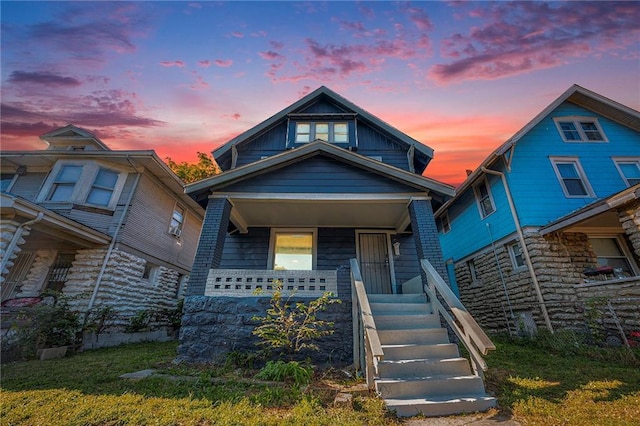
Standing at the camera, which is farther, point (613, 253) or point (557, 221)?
point (613, 253)

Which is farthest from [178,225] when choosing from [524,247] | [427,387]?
[524,247]

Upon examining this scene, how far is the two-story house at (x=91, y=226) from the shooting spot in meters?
8.04

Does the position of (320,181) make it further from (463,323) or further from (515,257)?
(515,257)

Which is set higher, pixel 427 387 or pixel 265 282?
pixel 265 282

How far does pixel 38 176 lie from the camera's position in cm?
1045

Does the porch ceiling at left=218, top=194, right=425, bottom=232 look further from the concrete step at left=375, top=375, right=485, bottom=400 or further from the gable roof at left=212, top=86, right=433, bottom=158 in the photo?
the concrete step at left=375, top=375, right=485, bottom=400

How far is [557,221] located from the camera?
8062mm

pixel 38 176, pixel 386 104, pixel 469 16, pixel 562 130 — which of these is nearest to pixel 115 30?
pixel 38 176

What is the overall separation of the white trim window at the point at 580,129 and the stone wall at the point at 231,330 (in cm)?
1266

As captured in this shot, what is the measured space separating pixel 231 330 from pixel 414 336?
374cm

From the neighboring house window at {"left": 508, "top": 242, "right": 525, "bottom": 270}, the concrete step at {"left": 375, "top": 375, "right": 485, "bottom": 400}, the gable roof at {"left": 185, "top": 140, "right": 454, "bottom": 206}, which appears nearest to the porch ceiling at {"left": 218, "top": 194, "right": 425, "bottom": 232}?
Answer: the gable roof at {"left": 185, "top": 140, "right": 454, "bottom": 206}

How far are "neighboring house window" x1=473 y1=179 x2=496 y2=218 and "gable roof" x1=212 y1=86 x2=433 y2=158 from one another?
3.32 m

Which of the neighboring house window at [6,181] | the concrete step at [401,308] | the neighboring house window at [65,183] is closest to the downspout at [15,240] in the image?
the neighboring house window at [65,183]

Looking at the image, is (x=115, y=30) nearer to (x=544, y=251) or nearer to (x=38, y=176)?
(x=38, y=176)
